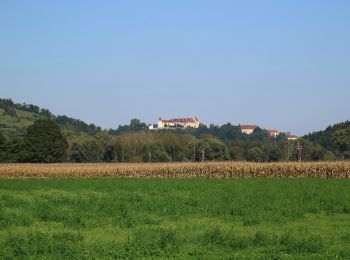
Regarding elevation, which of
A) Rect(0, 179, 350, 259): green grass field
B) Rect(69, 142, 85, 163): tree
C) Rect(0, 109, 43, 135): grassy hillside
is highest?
Rect(0, 109, 43, 135): grassy hillside

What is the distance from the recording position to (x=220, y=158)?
115875 millimetres

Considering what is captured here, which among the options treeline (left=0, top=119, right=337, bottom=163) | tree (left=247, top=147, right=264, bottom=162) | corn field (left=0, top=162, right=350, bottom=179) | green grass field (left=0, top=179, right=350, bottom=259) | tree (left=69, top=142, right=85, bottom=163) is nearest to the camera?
green grass field (left=0, top=179, right=350, bottom=259)

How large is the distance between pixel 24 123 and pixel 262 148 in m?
91.2

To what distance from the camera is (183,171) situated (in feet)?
205

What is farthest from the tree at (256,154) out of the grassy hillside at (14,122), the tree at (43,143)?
the grassy hillside at (14,122)

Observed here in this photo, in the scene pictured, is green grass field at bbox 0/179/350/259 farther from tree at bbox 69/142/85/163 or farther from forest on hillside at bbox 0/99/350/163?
tree at bbox 69/142/85/163

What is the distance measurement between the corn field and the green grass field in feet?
104

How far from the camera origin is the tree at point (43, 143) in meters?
95.5

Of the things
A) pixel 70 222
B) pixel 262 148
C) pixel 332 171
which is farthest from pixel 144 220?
pixel 262 148

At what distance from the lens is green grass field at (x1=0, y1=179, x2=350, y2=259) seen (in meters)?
11.7

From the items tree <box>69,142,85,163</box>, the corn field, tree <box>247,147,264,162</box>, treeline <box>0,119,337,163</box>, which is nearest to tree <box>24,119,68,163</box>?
treeline <box>0,119,337,163</box>

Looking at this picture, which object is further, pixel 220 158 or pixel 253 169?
pixel 220 158

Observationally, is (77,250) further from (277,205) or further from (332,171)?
(332,171)

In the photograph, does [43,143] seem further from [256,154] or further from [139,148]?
[256,154]
